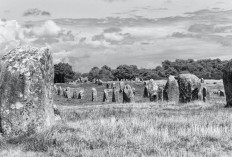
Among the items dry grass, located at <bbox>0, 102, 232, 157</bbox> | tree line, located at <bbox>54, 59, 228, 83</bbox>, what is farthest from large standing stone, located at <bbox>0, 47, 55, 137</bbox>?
tree line, located at <bbox>54, 59, 228, 83</bbox>

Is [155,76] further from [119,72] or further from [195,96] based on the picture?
[195,96]

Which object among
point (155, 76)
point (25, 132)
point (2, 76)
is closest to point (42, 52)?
point (2, 76)

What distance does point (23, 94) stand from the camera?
12383 millimetres

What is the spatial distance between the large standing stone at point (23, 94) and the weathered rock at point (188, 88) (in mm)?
18126

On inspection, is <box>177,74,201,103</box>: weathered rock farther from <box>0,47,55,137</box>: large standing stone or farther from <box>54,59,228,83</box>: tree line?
<box>54,59,228,83</box>: tree line

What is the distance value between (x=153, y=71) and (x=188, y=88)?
351ft

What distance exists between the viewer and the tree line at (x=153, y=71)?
12778 centimetres

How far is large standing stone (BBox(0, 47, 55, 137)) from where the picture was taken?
12.2m

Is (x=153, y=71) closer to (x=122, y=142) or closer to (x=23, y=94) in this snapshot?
(x=23, y=94)

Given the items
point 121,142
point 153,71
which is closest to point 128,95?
point 121,142

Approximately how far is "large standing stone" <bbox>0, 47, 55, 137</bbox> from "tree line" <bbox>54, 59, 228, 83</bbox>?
108631 millimetres

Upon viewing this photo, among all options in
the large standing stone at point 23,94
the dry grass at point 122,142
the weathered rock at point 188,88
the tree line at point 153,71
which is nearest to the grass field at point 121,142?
the dry grass at point 122,142

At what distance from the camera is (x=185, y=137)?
1084 cm

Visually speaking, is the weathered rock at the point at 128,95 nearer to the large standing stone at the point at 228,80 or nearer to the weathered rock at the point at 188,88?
the weathered rock at the point at 188,88
